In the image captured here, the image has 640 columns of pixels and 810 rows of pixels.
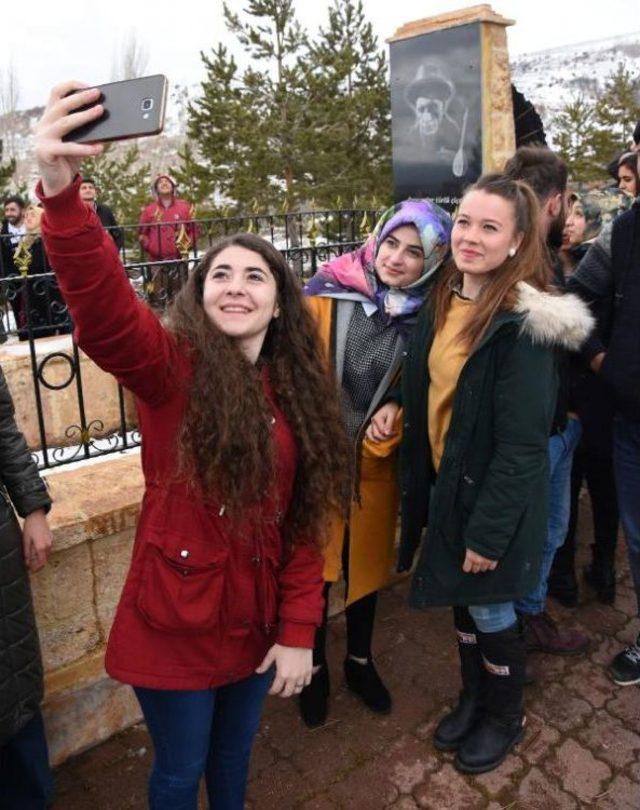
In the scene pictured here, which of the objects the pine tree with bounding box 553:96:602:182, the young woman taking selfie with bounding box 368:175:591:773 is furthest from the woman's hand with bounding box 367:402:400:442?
the pine tree with bounding box 553:96:602:182

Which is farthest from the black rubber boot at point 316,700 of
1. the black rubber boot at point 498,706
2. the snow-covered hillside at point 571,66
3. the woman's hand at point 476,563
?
the snow-covered hillside at point 571,66

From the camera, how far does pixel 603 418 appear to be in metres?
2.98

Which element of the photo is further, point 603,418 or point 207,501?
point 603,418

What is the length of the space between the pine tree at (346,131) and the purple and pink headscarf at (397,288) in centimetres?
1691

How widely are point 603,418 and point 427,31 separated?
4728mm

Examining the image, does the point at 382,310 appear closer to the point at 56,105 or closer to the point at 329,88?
the point at 56,105

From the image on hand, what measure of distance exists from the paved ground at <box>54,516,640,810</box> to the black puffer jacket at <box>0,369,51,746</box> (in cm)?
70

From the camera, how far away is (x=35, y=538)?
6.38 ft

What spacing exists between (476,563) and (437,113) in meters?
5.28

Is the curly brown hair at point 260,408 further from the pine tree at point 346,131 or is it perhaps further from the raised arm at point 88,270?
the pine tree at point 346,131

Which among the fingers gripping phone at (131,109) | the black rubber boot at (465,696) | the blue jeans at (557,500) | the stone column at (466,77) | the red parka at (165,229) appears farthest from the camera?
the red parka at (165,229)

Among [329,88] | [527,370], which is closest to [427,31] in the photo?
[527,370]

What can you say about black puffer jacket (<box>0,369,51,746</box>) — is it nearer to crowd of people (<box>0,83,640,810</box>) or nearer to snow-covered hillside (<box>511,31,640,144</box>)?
crowd of people (<box>0,83,640,810</box>)

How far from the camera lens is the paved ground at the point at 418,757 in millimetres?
2281
